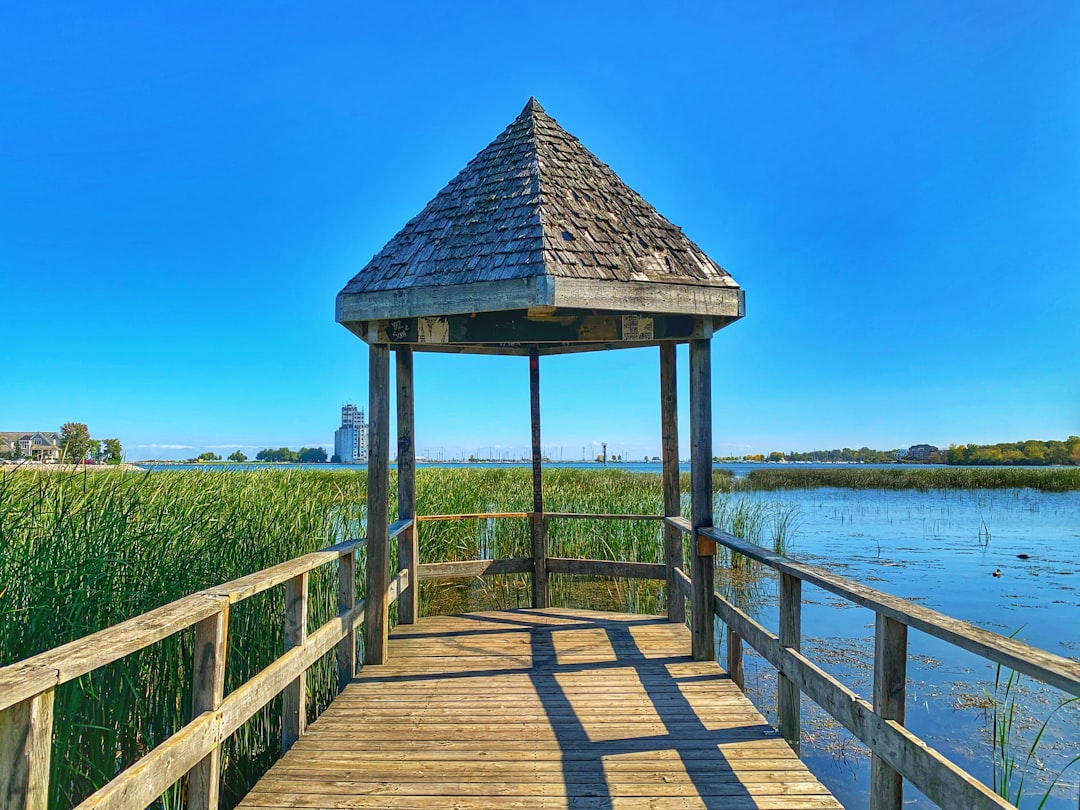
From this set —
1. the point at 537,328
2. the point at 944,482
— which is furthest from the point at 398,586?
the point at 944,482

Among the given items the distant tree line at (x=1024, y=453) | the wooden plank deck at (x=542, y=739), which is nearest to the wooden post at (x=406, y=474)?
the wooden plank deck at (x=542, y=739)

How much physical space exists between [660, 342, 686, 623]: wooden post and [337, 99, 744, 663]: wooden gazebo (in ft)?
0.04

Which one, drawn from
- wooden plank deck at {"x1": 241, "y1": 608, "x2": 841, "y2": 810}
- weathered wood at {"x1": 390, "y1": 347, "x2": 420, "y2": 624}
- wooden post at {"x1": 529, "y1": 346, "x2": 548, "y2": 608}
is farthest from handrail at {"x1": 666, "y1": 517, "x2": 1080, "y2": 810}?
weathered wood at {"x1": 390, "y1": 347, "x2": 420, "y2": 624}

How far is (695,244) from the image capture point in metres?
4.75

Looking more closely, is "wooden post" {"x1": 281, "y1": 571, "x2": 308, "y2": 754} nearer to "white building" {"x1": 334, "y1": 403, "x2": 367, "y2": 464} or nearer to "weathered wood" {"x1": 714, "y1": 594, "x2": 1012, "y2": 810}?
"weathered wood" {"x1": 714, "y1": 594, "x2": 1012, "y2": 810}

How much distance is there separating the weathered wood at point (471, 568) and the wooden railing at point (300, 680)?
1673 millimetres

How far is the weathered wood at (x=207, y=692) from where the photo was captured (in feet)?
7.79

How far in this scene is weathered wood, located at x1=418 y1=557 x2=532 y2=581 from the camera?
6.15 meters

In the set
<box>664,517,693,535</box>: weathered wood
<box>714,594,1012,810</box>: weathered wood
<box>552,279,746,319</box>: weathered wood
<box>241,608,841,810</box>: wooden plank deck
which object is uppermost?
<box>552,279,746,319</box>: weathered wood

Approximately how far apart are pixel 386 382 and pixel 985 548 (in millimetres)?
14640

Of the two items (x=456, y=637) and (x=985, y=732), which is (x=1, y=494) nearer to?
(x=456, y=637)

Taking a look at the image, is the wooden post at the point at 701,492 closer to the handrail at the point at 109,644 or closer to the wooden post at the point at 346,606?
the wooden post at the point at 346,606

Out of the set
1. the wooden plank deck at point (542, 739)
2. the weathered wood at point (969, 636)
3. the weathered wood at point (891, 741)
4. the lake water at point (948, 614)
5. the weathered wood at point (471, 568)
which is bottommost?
the lake water at point (948, 614)

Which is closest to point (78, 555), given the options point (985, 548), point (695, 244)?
point (695, 244)
